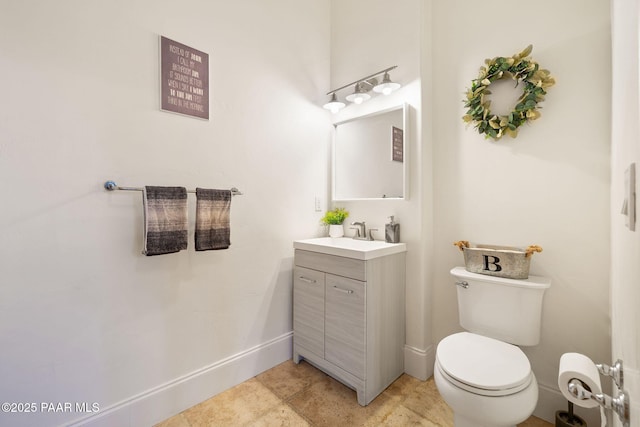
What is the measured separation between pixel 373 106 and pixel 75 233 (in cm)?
194

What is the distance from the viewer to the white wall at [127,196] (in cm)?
117

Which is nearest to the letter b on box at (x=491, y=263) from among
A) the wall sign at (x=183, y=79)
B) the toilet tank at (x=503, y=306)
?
the toilet tank at (x=503, y=306)

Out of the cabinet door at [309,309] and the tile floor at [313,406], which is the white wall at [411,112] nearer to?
the tile floor at [313,406]

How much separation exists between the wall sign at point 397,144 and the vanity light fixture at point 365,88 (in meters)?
0.27

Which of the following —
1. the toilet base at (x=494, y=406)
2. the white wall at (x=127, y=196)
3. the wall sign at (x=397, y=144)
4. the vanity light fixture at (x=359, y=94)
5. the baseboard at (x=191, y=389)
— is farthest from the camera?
the vanity light fixture at (x=359, y=94)

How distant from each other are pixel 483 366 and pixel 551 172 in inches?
42.3

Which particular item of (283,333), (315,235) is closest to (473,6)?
(315,235)

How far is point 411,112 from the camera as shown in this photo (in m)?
1.92

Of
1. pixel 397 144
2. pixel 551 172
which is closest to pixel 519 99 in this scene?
pixel 551 172

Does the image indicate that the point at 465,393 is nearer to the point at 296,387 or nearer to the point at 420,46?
the point at 296,387

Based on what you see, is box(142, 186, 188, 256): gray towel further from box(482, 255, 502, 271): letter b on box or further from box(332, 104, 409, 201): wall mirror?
box(482, 255, 502, 271): letter b on box

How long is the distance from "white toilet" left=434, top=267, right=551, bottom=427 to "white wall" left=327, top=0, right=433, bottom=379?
0.32 m

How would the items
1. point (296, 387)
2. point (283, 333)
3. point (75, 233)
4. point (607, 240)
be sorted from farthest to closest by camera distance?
point (283, 333) < point (296, 387) < point (607, 240) < point (75, 233)

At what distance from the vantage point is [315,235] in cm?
230
